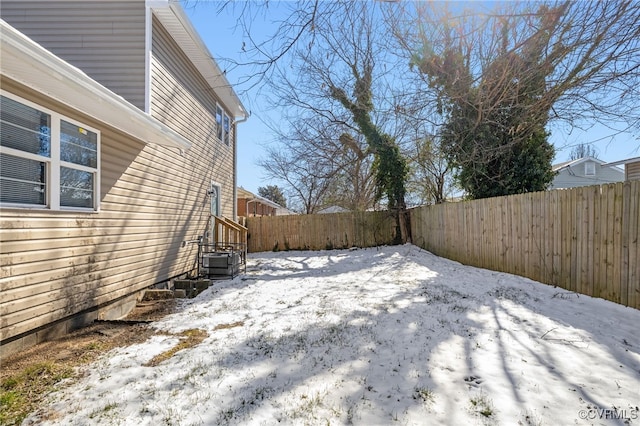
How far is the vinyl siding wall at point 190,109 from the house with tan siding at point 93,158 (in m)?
0.04

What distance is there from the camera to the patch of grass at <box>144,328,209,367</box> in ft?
10.5

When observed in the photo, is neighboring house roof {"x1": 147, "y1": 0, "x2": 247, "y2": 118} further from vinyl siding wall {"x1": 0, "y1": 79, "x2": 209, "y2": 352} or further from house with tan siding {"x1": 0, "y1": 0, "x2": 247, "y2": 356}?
vinyl siding wall {"x1": 0, "y1": 79, "x2": 209, "y2": 352}

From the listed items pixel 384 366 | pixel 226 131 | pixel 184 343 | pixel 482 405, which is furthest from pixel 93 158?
pixel 226 131

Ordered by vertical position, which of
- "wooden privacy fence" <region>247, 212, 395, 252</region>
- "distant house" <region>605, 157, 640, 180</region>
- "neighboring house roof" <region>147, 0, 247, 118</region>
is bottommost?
"wooden privacy fence" <region>247, 212, 395, 252</region>

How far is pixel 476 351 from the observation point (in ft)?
10.4

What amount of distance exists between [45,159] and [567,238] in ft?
23.5

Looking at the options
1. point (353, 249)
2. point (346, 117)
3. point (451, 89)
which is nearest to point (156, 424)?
point (451, 89)

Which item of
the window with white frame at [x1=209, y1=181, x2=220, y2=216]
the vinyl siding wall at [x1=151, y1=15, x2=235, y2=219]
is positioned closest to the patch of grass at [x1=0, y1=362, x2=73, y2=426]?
the vinyl siding wall at [x1=151, y1=15, x2=235, y2=219]

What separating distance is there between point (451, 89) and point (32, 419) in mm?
5309

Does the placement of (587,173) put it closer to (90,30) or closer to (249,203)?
(249,203)

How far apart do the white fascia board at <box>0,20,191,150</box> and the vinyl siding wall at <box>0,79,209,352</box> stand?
0.57 ft

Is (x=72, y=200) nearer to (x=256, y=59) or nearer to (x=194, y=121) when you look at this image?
(x=256, y=59)

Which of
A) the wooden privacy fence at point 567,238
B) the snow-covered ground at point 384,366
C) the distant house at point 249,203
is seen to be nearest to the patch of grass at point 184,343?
the snow-covered ground at point 384,366

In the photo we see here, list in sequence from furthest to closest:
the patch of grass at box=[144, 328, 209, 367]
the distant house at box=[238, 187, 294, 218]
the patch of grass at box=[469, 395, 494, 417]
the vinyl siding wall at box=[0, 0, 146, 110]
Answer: the distant house at box=[238, 187, 294, 218], the vinyl siding wall at box=[0, 0, 146, 110], the patch of grass at box=[144, 328, 209, 367], the patch of grass at box=[469, 395, 494, 417]
